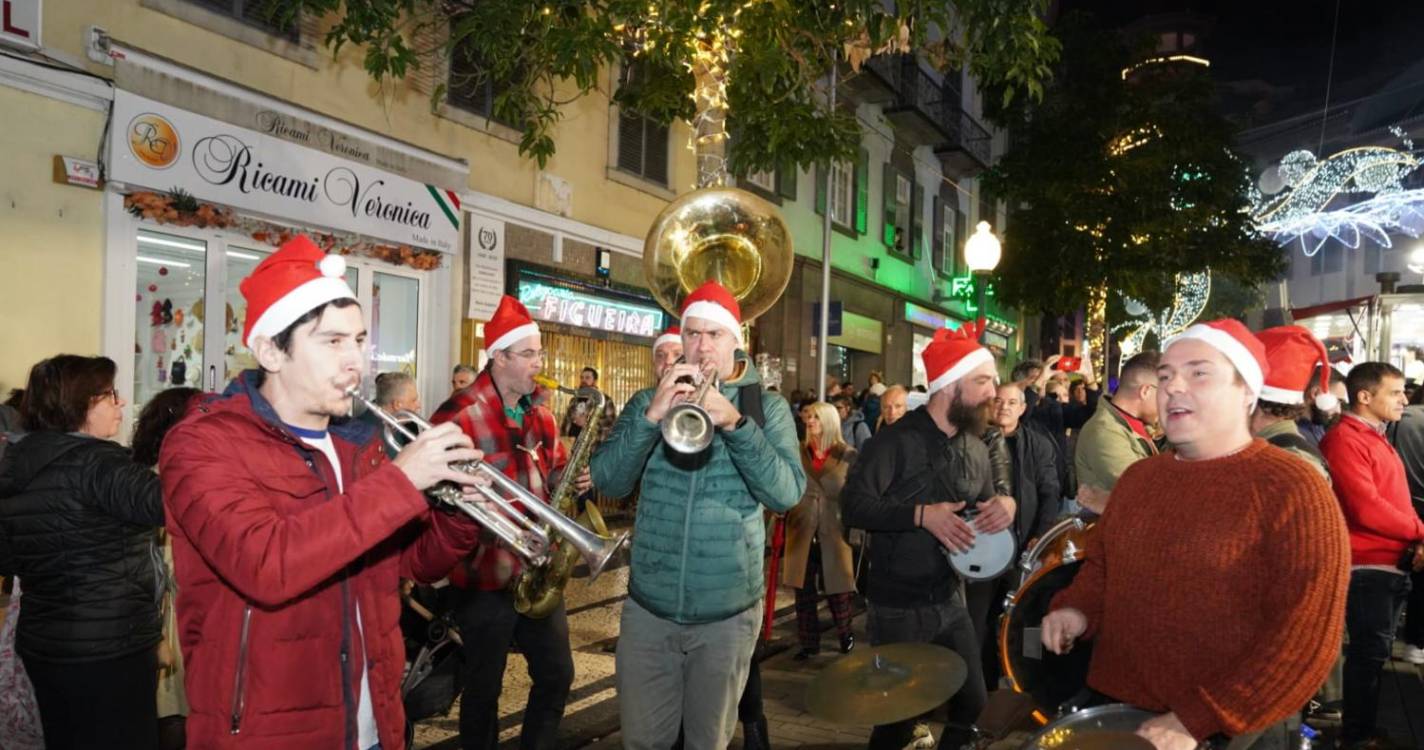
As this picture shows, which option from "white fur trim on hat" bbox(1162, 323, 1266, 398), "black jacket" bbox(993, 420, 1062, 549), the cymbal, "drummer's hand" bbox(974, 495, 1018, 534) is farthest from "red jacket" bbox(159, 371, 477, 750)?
"black jacket" bbox(993, 420, 1062, 549)

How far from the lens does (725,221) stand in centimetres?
773

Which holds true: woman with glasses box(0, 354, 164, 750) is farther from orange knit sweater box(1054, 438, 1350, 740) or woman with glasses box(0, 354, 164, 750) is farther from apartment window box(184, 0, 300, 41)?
apartment window box(184, 0, 300, 41)

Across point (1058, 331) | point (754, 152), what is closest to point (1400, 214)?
point (1058, 331)

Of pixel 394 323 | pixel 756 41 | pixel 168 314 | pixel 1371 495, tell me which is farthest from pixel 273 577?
pixel 394 323

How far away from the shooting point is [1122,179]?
887 inches

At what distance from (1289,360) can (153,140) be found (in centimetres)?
823

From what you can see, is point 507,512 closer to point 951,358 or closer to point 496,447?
point 496,447

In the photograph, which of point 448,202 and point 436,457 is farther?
point 448,202

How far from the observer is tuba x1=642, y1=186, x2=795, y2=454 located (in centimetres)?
757

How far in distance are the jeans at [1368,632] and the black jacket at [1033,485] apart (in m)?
1.57

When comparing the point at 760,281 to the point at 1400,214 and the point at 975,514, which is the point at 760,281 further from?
the point at 1400,214

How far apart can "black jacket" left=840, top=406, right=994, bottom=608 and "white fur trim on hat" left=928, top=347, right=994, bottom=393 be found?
0.15 m

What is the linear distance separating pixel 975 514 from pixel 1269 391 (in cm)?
129

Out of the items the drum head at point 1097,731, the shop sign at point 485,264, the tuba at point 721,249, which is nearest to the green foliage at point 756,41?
the tuba at point 721,249
